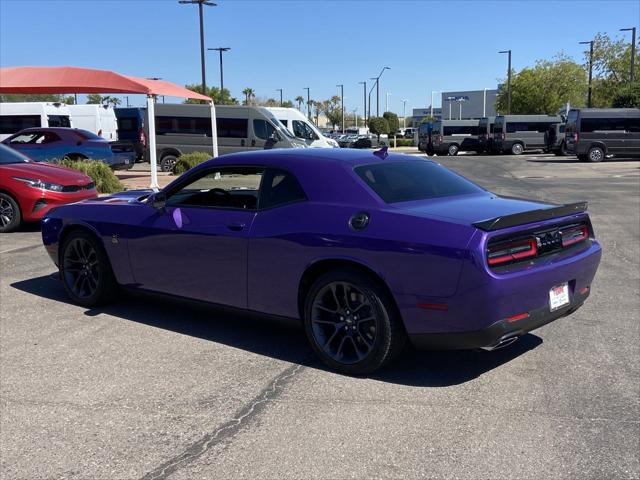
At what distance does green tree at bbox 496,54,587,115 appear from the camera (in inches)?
2288

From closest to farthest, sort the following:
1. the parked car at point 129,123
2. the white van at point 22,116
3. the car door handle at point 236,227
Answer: the car door handle at point 236,227, the white van at point 22,116, the parked car at point 129,123

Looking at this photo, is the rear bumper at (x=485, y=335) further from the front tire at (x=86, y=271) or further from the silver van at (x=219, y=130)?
the silver van at (x=219, y=130)

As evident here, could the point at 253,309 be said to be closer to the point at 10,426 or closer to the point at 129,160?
the point at 10,426

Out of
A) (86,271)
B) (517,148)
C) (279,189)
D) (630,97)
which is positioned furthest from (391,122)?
(279,189)

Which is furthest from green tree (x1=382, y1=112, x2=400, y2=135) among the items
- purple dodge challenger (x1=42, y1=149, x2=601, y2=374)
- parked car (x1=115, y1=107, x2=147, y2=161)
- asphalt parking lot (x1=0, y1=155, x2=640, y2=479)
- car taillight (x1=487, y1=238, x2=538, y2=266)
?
car taillight (x1=487, y1=238, x2=538, y2=266)

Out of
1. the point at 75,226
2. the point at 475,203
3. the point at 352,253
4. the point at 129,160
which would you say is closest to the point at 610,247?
the point at 475,203

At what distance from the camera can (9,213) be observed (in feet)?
32.9

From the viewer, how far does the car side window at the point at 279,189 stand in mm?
4559

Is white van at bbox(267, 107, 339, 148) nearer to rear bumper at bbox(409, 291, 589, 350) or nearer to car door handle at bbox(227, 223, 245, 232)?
car door handle at bbox(227, 223, 245, 232)

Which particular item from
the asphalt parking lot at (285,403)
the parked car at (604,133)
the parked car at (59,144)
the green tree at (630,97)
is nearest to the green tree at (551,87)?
the green tree at (630,97)

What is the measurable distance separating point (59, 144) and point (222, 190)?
14886mm

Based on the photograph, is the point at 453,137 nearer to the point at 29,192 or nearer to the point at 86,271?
the point at 29,192

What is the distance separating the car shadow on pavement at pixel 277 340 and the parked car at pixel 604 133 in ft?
92.9

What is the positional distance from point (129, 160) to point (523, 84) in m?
47.7
